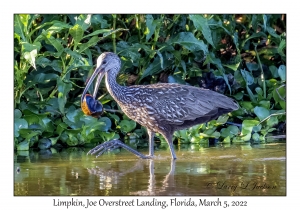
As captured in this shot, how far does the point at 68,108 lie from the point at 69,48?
82cm

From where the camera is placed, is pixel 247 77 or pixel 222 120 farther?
pixel 247 77

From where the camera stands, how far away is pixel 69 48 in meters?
9.66

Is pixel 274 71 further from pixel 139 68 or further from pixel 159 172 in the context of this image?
pixel 159 172

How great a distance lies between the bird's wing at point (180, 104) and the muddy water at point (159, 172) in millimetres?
492

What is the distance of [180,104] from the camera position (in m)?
8.84

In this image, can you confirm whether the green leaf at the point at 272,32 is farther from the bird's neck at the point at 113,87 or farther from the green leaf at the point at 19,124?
the green leaf at the point at 19,124

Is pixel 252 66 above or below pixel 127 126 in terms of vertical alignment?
above

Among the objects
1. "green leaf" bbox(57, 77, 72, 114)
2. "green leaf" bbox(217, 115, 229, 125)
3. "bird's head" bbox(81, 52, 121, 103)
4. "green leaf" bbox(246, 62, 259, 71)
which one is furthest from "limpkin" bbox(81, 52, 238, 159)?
"green leaf" bbox(246, 62, 259, 71)

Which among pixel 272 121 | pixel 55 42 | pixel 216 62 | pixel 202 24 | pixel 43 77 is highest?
pixel 202 24

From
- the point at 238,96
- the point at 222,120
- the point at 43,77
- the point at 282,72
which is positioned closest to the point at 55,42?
the point at 43,77

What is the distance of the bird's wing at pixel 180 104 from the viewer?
8.77m

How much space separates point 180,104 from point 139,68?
5.72 feet

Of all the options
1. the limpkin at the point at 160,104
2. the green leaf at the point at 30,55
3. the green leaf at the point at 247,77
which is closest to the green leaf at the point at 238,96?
the green leaf at the point at 247,77

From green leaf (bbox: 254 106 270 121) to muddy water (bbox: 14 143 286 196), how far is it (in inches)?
27.6
